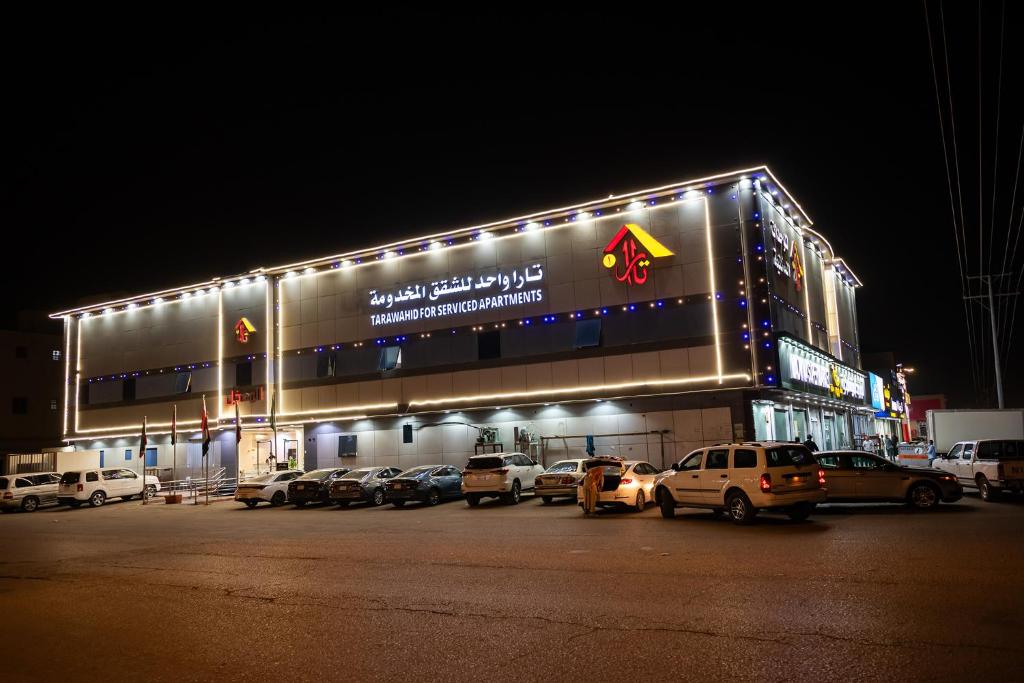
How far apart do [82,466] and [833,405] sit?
4116cm

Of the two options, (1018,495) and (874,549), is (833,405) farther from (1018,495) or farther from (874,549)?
(874,549)

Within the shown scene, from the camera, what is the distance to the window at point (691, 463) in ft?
59.1

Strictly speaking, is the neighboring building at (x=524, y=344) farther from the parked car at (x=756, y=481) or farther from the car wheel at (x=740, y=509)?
the car wheel at (x=740, y=509)

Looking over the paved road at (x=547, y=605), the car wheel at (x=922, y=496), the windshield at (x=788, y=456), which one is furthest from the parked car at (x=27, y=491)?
the car wheel at (x=922, y=496)

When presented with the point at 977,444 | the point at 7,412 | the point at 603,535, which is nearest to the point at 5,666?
the point at 603,535

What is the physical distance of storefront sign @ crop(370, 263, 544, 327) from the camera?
115 ft

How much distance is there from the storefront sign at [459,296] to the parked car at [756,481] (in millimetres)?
18119

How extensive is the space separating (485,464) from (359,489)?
5.45 metres

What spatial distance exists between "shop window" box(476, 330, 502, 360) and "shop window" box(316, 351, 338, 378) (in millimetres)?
8818

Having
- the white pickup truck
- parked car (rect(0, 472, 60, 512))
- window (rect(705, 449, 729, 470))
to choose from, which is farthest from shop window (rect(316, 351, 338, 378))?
the white pickup truck

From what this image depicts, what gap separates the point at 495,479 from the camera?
2484 centimetres

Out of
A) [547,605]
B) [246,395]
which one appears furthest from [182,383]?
[547,605]

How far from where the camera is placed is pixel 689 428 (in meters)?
30.6

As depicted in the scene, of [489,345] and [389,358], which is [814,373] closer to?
[489,345]
